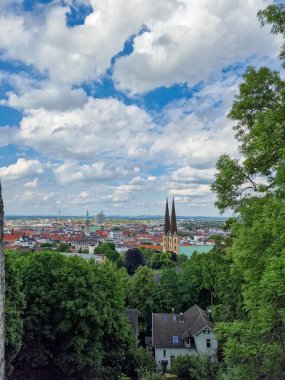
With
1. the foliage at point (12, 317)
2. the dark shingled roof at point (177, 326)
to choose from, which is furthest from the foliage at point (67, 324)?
the dark shingled roof at point (177, 326)

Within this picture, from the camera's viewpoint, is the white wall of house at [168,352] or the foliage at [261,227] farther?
the white wall of house at [168,352]

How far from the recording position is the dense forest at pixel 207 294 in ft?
23.9

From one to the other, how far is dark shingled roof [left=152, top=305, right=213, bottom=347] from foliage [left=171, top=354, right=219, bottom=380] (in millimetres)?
5584

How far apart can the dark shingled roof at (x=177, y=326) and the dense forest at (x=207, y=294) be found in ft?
9.49

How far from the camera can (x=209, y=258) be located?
11.6 meters

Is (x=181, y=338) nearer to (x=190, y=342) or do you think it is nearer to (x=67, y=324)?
(x=190, y=342)

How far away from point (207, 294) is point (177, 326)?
23.4 ft

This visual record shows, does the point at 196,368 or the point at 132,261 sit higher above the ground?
the point at 196,368

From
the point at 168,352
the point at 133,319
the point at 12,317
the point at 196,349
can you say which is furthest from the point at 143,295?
the point at 12,317

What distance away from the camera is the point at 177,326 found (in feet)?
99.9

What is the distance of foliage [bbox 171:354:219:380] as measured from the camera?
18.6 meters

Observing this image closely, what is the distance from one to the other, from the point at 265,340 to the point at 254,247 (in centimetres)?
205

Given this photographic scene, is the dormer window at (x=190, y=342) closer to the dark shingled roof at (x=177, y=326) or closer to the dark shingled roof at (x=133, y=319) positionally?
the dark shingled roof at (x=177, y=326)

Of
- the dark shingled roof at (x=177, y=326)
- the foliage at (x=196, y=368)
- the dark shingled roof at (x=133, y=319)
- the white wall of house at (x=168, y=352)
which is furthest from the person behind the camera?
the dark shingled roof at (x=133, y=319)
